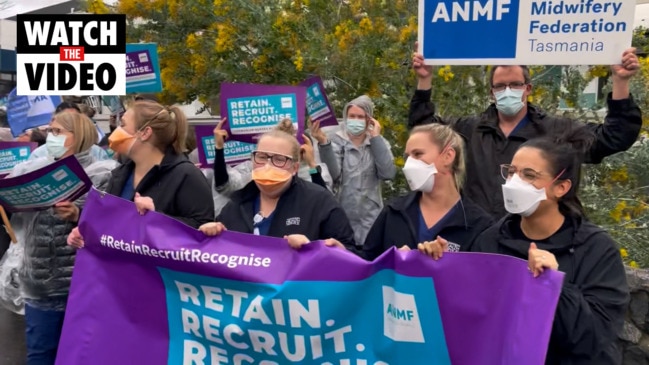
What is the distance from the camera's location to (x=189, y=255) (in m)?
3.17

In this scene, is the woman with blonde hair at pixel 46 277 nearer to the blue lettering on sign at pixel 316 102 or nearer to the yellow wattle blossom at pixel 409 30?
the blue lettering on sign at pixel 316 102

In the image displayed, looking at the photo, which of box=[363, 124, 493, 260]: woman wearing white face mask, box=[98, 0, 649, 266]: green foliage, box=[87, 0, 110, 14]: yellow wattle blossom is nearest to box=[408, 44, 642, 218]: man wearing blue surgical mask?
box=[363, 124, 493, 260]: woman wearing white face mask

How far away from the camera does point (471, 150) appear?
3.91 m

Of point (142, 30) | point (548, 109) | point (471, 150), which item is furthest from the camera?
point (142, 30)

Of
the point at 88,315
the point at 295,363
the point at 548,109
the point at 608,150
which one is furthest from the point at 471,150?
the point at 548,109

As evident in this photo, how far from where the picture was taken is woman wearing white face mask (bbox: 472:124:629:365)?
2.39 meters

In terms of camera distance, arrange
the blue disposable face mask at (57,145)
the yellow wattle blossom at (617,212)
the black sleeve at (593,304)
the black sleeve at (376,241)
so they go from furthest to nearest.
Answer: the yellow wattle blossom at (617,212) < the blue disposable face mask at (57,145) < the black sleeve at (376,241) < the black sleeve at (593,304)

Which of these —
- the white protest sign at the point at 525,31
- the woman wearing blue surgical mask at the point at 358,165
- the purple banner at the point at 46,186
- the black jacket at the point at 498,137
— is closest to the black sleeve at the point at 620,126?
the black jacket at the point at 498,137

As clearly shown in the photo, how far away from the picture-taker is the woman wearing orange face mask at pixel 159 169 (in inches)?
142

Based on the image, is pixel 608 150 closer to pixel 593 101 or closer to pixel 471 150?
pixel 471 150

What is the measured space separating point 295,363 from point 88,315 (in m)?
1.08

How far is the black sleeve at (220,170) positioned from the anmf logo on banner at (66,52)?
328 centimetres

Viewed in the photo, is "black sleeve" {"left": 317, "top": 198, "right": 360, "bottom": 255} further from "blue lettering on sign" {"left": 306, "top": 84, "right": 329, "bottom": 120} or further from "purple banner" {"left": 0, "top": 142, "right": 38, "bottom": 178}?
"purple banner" {"left": 0, "top": 142, "right": 38, "bottom": 178}

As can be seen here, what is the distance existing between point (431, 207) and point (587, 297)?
0.92 m
